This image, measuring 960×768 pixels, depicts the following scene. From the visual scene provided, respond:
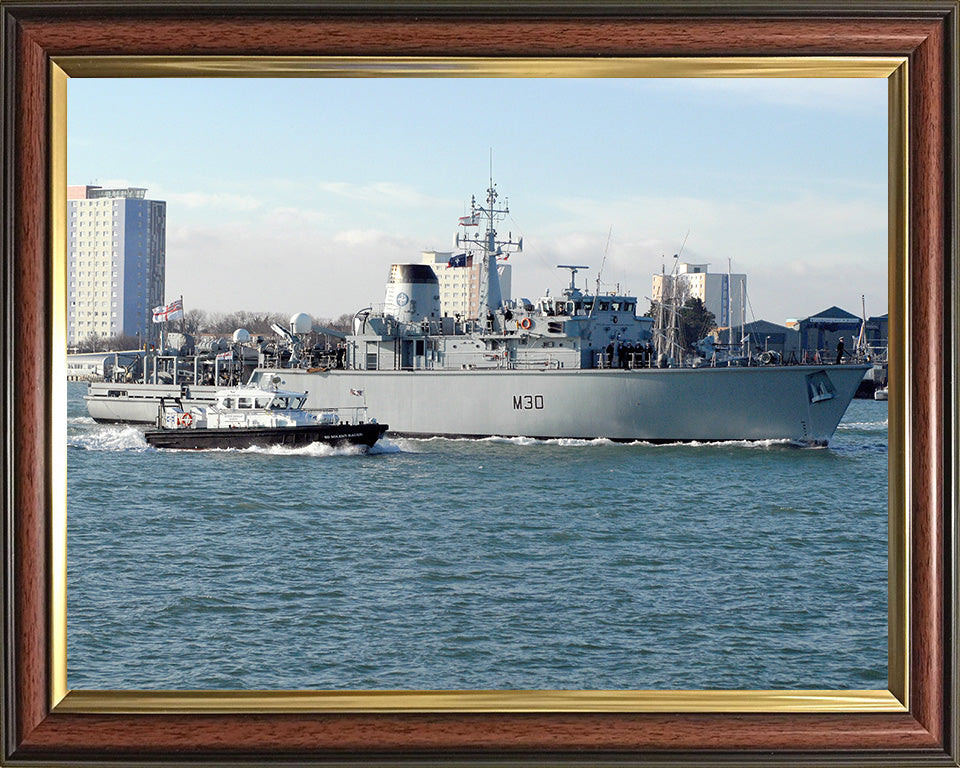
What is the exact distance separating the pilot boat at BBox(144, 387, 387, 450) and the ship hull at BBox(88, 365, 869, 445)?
3.27ft

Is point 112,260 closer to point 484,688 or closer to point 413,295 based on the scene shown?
point 484,688

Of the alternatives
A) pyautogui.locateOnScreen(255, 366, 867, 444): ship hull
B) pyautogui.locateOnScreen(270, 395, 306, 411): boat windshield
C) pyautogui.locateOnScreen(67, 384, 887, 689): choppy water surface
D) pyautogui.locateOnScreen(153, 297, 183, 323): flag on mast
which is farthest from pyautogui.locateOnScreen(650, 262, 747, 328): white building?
pyautogui.locateOnScreen(270, 395, 306, 411): boat windshield

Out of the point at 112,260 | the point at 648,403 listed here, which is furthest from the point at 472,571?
the point at 648,403

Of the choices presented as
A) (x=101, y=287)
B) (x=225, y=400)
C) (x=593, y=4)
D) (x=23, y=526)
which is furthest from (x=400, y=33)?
(x=225, y=400)

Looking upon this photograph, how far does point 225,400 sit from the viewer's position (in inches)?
1045

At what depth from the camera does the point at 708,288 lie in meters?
15.6

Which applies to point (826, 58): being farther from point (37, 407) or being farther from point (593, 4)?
point (37, 407)

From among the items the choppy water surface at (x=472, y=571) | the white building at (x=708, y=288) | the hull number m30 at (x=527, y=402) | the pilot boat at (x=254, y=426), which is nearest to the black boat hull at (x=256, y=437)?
the pilot boat at (x=254, y=426)

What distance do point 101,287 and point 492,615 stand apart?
4.31m

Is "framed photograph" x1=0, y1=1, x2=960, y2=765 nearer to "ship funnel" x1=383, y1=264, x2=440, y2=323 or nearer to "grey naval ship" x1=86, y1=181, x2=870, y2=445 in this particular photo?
"grey naval ship" x1=86, y1=181, x2=870, y2=445

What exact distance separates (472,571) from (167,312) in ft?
14.2

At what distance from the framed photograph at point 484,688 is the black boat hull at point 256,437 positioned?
71.0ft

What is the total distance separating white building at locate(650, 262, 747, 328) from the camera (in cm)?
1109

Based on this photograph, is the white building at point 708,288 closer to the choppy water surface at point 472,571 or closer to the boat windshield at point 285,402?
the choppy water surface at point 472,571
